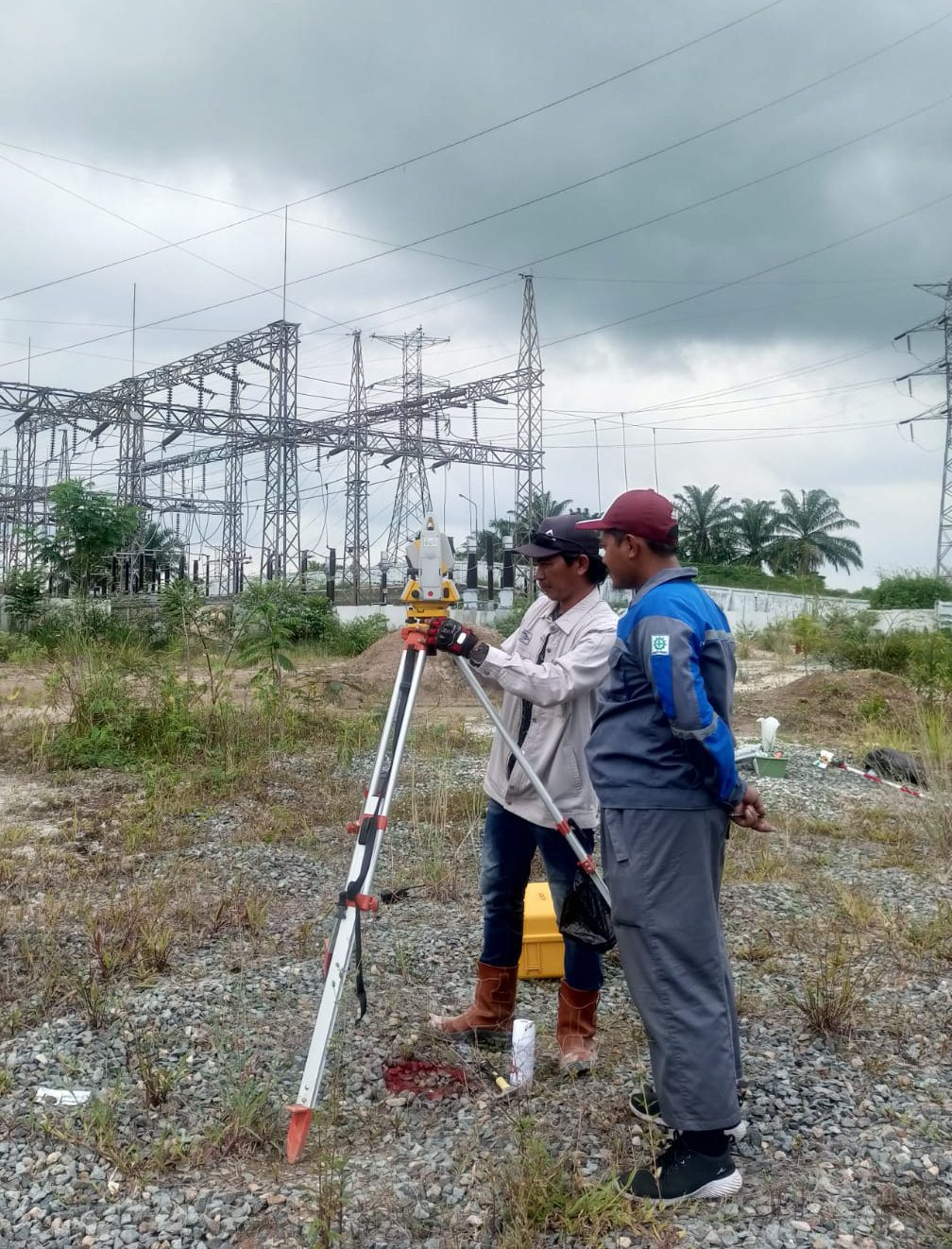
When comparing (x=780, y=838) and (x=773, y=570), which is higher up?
(x=773, y=570)

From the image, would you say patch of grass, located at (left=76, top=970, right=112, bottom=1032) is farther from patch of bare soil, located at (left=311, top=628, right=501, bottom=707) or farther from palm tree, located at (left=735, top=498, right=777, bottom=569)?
palm tree, located at (left=735, top=498, right=777, bottom=569)

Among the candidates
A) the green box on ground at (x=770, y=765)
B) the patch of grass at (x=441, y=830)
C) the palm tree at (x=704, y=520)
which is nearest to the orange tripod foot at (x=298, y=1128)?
the patch of grass at (x=441, y=830)

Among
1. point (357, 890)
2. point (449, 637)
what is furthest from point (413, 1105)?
point (449, 637)

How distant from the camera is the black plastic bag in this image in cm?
310

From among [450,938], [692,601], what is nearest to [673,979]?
[692,601]

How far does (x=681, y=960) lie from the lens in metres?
2.58

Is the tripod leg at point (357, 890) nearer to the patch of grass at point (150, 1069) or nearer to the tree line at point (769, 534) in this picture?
the patch of grass at point (150, 1069)

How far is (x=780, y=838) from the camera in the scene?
22.0 feet

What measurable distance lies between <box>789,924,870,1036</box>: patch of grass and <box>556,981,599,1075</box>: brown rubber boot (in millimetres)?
850

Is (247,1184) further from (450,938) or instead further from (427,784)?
(427,784)

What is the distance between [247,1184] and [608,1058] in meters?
A: 1.30

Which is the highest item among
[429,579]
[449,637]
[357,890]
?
[429,579]

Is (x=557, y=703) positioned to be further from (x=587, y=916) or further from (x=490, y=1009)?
(x=490, y=1009)

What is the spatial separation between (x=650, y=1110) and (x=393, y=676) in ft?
36.1
